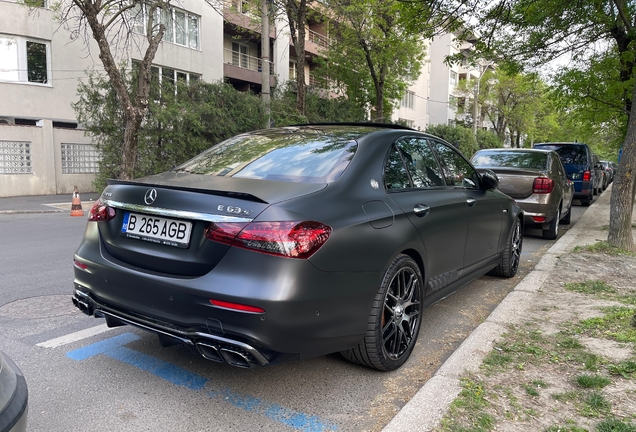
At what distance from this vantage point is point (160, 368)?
10.9ft

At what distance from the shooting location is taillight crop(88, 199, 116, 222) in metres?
3.13

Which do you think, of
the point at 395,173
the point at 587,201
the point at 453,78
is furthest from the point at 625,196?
the point at 453,78

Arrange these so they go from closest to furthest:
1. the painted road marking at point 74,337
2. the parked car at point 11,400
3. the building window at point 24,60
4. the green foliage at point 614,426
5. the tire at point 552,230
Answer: the parked car at point 11,400
the green foliage at point 614,426
the painted road marking at point 74,337
the tire at point 552,230
the building window at point 24,60

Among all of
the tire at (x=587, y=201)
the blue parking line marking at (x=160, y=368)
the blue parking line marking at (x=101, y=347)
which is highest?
the tire at (x=587, y=201)

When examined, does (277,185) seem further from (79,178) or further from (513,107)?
(513,107)

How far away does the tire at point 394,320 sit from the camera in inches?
121

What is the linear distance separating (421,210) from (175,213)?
5.76 ft

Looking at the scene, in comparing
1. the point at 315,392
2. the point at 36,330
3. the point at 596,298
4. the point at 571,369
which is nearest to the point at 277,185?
the point at 315,392

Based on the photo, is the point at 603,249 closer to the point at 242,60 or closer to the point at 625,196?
the point at 625,196

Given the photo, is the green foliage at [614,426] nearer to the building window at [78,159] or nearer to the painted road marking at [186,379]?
the painted road marking at [186,379]

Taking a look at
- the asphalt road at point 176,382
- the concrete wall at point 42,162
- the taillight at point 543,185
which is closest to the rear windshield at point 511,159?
the taillight at point 543,185

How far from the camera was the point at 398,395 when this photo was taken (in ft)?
10.1

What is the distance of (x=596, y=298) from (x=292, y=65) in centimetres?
Result: 2919

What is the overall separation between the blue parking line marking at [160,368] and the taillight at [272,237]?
1.10 meters
